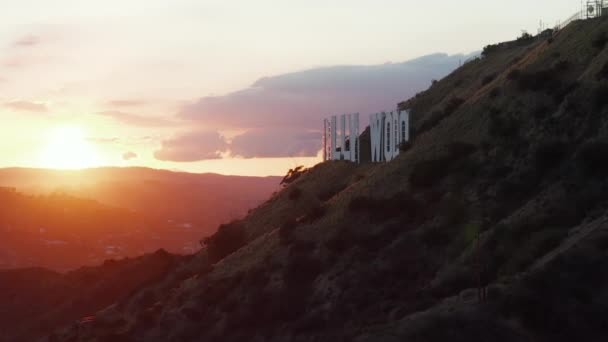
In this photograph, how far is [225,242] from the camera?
328ft

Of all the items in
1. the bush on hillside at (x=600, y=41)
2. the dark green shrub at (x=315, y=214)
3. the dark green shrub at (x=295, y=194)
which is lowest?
the dark green shrub at (x=315, y=214)

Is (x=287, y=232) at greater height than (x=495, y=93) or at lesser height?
lesser

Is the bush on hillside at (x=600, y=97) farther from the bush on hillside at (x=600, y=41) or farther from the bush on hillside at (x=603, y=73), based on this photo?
the bush on hillside at (x=600, y=41)

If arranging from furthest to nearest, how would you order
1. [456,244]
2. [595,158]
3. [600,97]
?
[600,97]
[456,244]
[595,158]

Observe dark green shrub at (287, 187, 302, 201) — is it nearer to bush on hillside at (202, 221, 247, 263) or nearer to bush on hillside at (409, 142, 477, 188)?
bush on hillside at (202, 221, 247, 263)

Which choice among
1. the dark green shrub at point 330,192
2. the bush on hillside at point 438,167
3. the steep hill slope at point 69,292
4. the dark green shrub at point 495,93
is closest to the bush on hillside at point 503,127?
the bush on hillside at point 438,167

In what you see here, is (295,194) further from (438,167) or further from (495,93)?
(438,167)

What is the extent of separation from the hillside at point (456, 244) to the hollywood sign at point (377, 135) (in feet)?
8.06

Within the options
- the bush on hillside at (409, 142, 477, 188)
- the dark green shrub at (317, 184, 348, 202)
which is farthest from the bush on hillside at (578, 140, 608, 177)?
the dark green shrub at (317, 184, 348, 202)

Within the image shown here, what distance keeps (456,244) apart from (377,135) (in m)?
32.4

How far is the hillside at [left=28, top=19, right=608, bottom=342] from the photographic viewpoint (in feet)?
139

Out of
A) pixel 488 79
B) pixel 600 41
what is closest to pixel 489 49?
pixel 488 79

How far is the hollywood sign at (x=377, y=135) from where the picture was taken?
87500mm

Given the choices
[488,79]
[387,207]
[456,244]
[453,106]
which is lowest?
[456,244]
